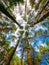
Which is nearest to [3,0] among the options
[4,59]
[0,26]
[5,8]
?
[5,8]

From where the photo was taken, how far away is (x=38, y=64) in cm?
680

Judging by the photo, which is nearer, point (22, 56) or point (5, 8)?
point (5, 8)

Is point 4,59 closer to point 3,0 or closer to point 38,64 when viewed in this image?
point 38,64

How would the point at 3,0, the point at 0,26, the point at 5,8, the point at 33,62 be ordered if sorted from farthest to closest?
the point at 0,26 < the point at 33,62 < the point at 3,0 < the point at 5,8

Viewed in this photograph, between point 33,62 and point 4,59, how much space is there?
103 centimetres

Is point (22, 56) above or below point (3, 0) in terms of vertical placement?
below

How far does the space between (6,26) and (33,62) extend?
1727 millimetres

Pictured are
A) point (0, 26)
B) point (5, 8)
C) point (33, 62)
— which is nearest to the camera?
point (5, 8)

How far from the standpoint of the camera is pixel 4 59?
21.8ft

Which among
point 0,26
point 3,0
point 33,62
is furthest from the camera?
point 0,26

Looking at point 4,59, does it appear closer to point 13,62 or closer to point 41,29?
point 13,62

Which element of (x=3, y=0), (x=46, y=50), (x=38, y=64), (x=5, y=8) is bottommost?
(x=38, y=64)

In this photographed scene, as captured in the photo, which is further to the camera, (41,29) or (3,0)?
(41,29)

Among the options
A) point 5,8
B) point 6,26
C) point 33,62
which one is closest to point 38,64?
point 33,62
